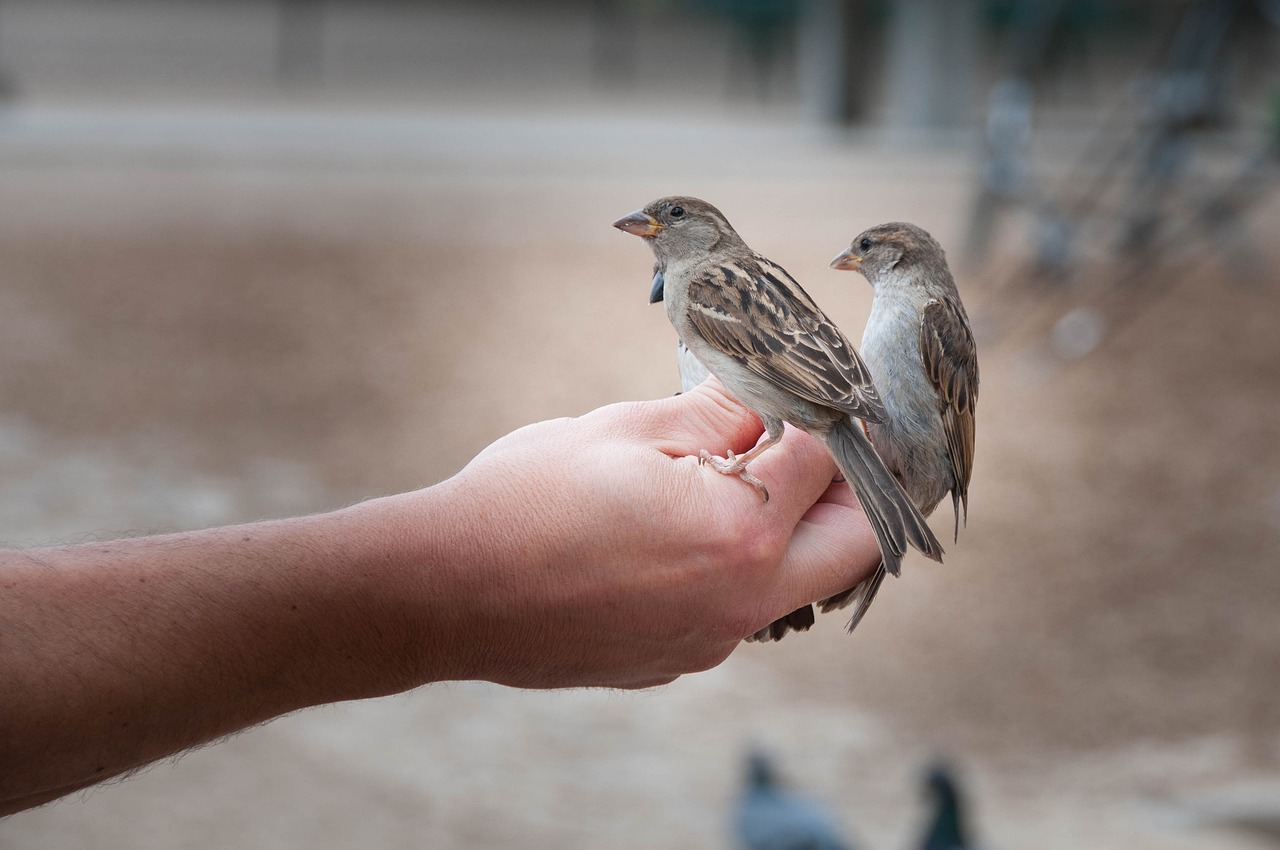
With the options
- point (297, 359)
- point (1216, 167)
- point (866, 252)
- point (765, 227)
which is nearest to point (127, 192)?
point (297, 359)

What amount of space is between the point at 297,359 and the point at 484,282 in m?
2.09

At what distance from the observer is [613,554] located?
211 cm

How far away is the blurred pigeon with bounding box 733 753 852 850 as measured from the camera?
797 centimetres

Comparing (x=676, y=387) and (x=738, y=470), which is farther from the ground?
(x=738, y=470)

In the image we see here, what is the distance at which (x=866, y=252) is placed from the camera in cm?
236

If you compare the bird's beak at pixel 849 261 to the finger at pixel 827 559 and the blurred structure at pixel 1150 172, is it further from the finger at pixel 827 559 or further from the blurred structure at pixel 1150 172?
the blurred structure at pixel 1150 172

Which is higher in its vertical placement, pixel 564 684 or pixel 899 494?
pixel 899 494

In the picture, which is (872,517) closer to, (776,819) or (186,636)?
(186,636)

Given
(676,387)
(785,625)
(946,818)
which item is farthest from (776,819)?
(785,625)

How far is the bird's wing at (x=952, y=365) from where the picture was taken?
2219mm

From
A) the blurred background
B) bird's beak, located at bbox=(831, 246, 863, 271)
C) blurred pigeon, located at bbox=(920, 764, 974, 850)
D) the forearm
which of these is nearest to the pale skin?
the forearm

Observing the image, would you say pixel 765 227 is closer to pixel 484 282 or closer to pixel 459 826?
pixel 484 282

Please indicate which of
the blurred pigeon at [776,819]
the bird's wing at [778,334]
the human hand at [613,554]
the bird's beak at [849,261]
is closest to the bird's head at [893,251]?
the bird's beak at [849,261]

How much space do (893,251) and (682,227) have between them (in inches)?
16.2
